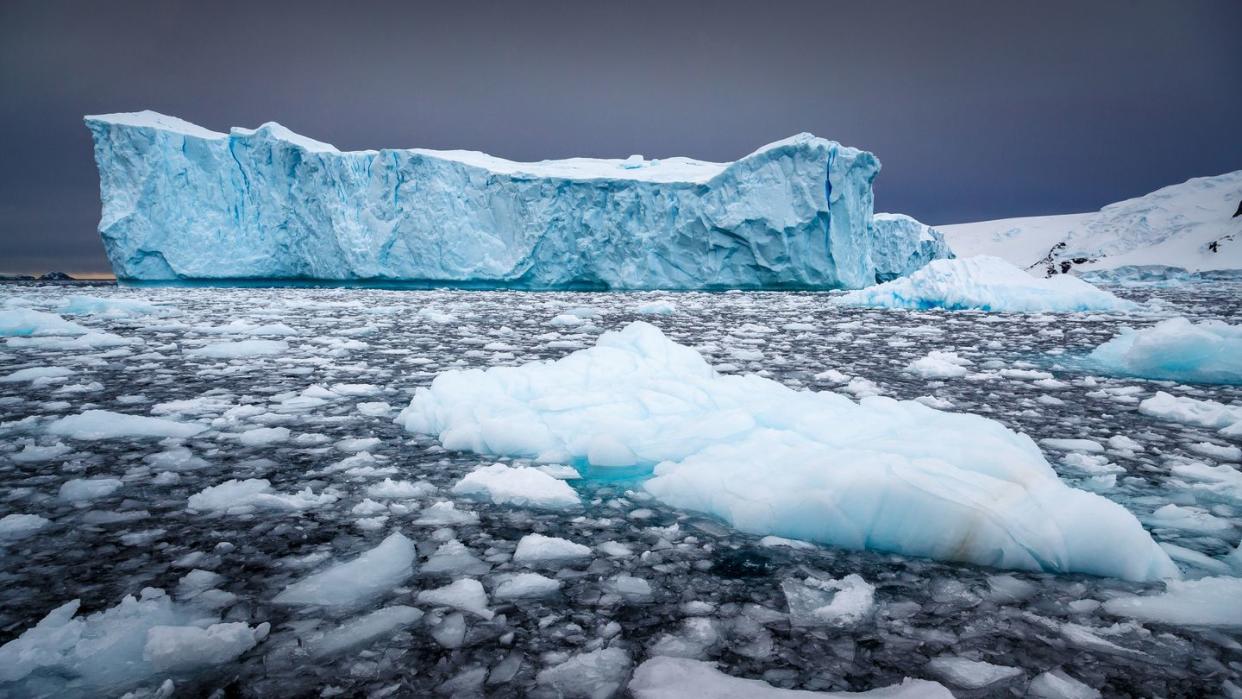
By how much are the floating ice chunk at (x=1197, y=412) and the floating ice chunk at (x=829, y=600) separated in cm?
254

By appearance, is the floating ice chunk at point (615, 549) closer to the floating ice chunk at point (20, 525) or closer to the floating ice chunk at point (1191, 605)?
the floating ice chunk at point (1191, 605)

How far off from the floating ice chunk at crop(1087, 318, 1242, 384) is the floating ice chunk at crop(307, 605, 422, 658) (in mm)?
5120

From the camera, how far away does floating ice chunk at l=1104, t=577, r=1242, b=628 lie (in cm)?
128

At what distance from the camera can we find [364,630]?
125cm

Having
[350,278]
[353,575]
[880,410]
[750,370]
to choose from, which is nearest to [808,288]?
[350,278]

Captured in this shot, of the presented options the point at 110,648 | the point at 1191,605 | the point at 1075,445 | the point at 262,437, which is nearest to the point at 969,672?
the point at 1191,605

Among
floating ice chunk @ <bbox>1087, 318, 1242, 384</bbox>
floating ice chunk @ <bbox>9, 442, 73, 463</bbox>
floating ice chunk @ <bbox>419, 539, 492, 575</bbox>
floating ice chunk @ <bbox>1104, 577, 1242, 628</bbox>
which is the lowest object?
floating ice chunk @ <bbox>9, 442, 73, 463</bbox>

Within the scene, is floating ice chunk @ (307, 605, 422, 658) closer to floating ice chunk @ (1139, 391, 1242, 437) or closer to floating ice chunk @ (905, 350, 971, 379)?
floating ice chunk @ (1139, 391, 1242, 437)

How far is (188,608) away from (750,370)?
12.2 ft

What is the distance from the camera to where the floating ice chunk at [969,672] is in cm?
109

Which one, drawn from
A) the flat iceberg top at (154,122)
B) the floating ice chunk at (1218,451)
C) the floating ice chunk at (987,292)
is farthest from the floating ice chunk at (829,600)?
the flat iceberg top at (154,122)

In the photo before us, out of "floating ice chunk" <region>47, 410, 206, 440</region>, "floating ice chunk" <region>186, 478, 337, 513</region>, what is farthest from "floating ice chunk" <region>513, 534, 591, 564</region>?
"floating ice chunk" <region>47, 410, 206, 440</region>

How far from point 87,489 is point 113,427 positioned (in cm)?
82

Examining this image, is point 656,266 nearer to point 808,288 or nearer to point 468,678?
point 808,288
